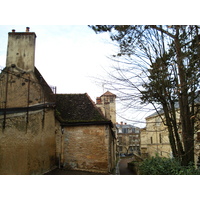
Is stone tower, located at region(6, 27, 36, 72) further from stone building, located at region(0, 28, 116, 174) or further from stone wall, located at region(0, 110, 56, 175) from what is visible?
stone wall, located at region(0, 110, 56, 175)

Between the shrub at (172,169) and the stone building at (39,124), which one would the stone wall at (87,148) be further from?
the shrub at (172,169)

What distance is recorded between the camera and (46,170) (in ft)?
22.7

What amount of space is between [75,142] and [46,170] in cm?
190

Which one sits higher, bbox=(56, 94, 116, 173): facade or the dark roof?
the dark roof

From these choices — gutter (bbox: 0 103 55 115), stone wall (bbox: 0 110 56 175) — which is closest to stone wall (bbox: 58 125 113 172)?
stone wall (bbox: 0 110 56 175)

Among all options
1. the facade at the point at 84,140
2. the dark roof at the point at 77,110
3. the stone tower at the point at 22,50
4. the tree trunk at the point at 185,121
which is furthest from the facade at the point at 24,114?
the tree trunk at the point at 185,121

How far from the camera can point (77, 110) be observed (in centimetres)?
947

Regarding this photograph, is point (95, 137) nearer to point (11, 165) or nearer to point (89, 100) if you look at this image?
point (89, 100)

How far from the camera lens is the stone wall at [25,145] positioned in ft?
17.3

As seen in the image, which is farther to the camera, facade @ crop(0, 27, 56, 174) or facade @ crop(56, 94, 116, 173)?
facade @ crop(56, 94, 116, 173)

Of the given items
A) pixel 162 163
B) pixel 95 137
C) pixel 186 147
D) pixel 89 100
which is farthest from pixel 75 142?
pixel 186 147

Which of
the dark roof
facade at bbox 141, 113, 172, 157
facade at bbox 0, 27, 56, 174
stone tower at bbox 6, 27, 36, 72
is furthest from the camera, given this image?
the dark roof

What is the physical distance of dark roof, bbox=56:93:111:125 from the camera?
8.80 meters

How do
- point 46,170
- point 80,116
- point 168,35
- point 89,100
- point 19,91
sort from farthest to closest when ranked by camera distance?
point 89,100, point 80,116, point 46,170, point 19,91, point 168,35
